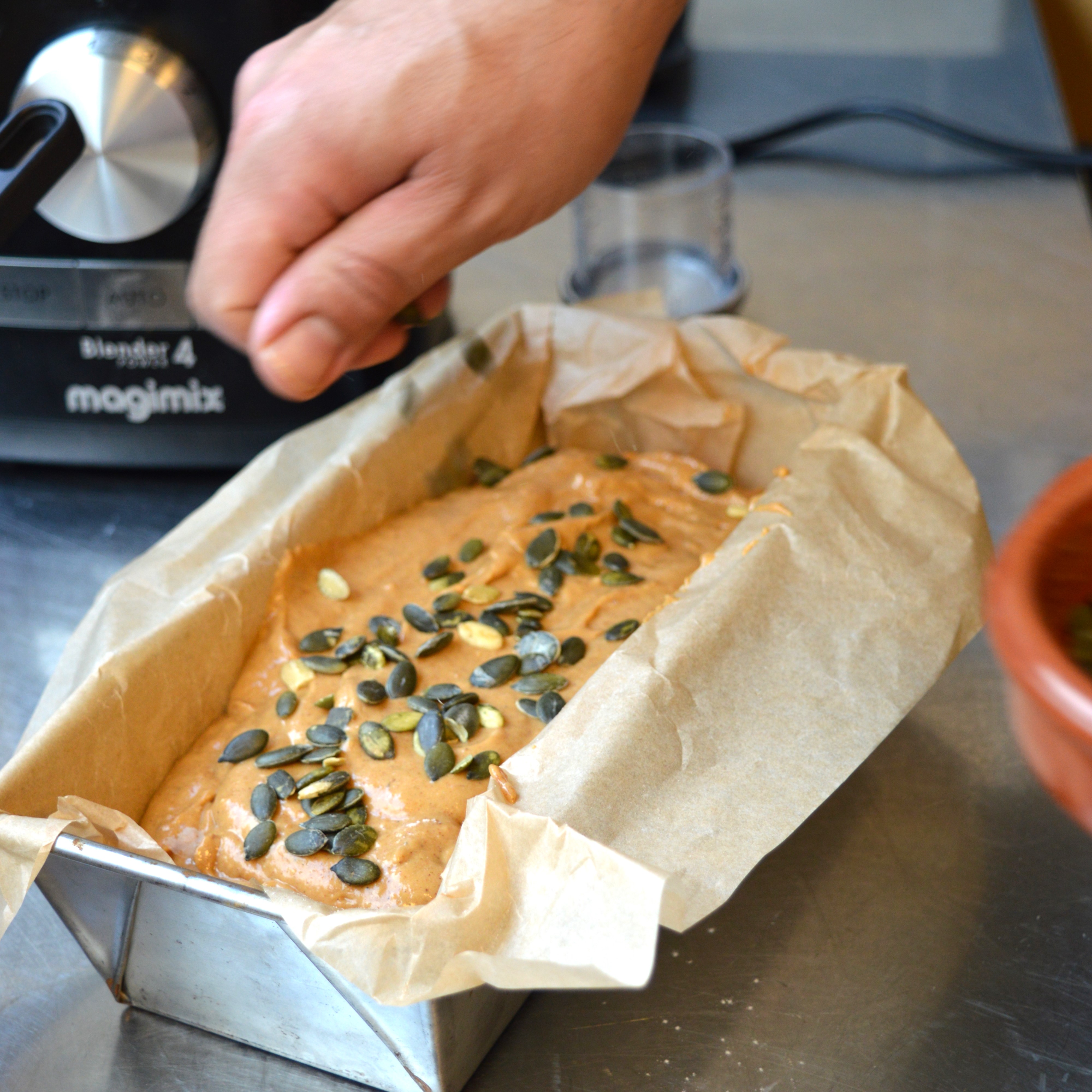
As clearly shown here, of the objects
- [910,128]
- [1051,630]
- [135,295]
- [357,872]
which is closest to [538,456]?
[135,295]

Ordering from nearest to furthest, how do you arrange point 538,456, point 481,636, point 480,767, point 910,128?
point 480,767
point 481,636
point 538,456
point 910,128

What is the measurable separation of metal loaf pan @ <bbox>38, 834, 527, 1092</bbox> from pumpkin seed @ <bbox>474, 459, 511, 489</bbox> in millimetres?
466

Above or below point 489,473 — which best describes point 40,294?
above

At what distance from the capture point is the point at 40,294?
0.96 m

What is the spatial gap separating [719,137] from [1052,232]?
46cm

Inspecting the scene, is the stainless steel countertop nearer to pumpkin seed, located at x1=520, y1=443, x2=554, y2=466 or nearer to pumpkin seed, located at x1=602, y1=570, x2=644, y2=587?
pumpkin seed, located at x1=602, y1=570, x2=644, y2=587

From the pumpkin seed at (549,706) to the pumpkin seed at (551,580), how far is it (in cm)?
12

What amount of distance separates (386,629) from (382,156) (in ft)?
1.10

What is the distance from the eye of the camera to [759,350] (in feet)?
3.18

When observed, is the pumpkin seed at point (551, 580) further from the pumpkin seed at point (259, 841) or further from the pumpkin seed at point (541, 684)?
the pumpkin seed at point (259, 841)

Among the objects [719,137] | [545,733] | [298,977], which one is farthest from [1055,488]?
[719,137]

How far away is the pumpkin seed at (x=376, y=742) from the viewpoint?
76cm

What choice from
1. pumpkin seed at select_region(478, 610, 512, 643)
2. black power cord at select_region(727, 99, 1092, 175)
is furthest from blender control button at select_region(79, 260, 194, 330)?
black power cord at select_region(727, 99, 1092, 175)

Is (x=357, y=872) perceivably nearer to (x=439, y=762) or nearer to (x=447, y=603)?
(x=439, y=762)
